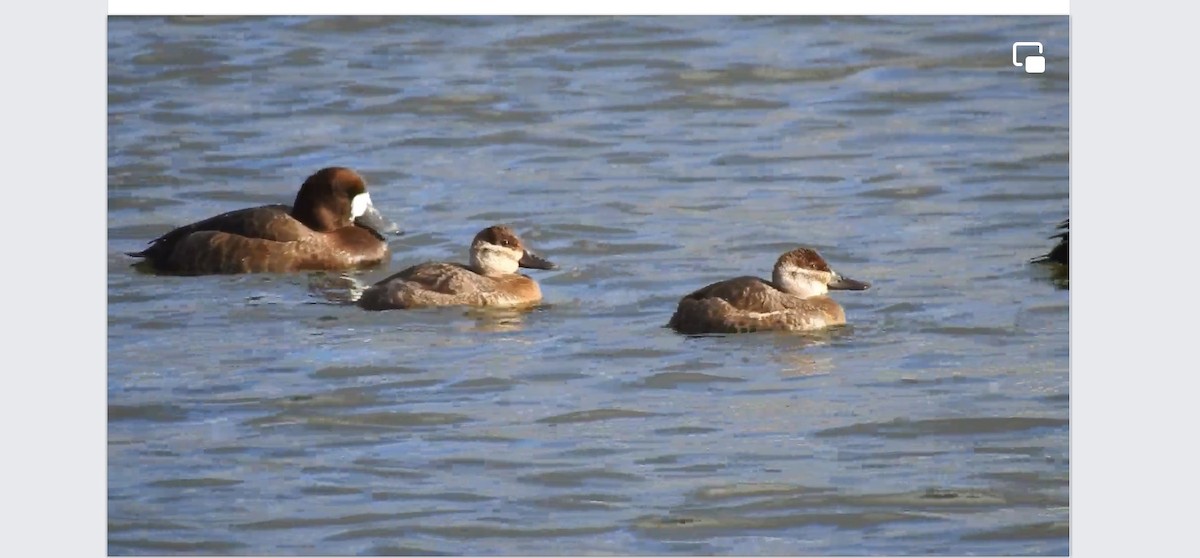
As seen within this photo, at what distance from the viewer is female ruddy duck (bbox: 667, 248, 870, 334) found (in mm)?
11672

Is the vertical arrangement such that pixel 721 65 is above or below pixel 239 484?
above

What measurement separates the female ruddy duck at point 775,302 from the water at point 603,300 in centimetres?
9

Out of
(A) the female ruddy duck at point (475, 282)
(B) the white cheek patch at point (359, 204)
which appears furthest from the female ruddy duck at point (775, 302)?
(B) the white cheek patch at point (359, 204)

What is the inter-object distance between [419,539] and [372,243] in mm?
4122

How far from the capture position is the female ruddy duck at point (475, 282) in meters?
12.3

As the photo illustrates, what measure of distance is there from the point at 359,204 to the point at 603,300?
1582 mm

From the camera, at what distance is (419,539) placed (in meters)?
9.53

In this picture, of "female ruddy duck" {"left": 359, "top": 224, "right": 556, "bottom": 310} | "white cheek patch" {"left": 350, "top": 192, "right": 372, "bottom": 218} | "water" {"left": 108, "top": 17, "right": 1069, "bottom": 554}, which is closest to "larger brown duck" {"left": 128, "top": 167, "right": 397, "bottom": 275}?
"white cheek patch" {"left": 350, "top": 192, "right": 372, "bottom": 218}

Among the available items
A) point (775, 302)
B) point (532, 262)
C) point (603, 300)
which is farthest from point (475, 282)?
point (775, 302)

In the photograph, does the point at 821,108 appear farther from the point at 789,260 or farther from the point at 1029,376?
the point at 1029,376

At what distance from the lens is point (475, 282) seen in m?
12.5

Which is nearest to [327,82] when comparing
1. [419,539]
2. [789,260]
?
Answer: [789,260]

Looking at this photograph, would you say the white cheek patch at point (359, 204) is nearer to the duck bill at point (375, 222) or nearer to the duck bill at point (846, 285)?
the duck bill at point (375, 222)

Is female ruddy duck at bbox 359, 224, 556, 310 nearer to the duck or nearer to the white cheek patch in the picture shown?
the white cheek patch
